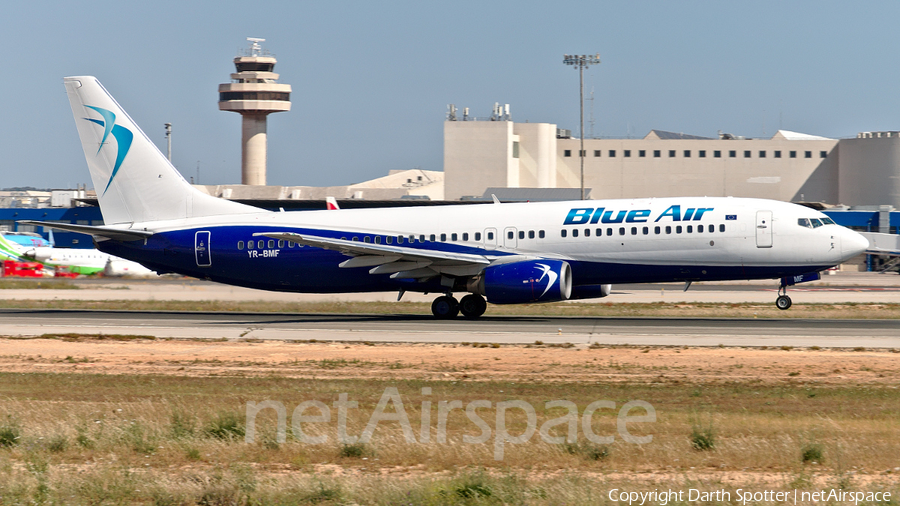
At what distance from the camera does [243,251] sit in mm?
36125

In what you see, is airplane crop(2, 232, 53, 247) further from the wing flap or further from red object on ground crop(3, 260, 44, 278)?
the wing flap

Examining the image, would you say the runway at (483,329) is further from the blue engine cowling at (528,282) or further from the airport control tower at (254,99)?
the airport control tower at (254,99)

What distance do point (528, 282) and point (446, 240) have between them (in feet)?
13.9

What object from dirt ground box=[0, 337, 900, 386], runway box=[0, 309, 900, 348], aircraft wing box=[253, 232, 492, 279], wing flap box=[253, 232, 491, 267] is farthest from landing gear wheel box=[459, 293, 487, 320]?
dirt ground box=[0, 337, 900, 386]

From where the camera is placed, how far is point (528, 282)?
3184cm

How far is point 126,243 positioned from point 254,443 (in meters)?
25.5

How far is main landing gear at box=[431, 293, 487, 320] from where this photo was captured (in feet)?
115

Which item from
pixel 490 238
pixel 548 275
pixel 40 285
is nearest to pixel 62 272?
pixel 40 285

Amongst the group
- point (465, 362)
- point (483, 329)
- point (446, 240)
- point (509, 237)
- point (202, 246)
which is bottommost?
point (465, 362)

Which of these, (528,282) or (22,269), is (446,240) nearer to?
(528,282)

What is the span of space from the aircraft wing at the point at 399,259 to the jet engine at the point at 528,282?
1171mm

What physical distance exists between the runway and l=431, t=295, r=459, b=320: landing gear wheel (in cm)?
69

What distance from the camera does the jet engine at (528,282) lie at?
31.7 m

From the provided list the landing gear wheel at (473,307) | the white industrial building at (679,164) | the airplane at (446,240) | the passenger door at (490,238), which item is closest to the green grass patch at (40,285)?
the airplane at (446,240)
